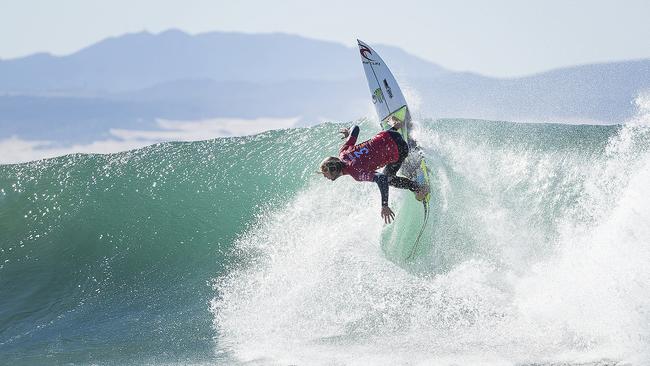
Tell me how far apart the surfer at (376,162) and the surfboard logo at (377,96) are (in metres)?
1.30

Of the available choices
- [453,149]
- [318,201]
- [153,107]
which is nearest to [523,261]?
[453,149]

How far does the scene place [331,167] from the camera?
6.08 meters

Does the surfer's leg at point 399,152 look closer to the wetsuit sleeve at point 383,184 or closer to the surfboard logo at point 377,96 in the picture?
the wetsuit sleeve at point 383,184

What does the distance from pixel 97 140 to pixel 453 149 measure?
9128cm

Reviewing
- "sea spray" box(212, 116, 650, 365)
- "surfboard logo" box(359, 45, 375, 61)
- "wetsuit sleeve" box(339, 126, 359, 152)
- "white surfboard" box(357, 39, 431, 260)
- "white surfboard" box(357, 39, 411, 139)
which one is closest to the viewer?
"sea spray" box(212, 116, 650, 365)

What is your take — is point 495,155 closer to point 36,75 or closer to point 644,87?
point 644,87

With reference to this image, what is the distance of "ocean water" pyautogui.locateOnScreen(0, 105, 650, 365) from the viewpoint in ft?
18.2

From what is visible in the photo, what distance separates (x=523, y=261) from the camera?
269 inches

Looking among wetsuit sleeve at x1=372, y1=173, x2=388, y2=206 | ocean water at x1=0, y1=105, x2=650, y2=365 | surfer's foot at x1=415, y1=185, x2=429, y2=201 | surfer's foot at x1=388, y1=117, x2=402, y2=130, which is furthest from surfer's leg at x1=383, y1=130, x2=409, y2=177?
ocean water at x1=0, y1=105, x2=650, y2=365

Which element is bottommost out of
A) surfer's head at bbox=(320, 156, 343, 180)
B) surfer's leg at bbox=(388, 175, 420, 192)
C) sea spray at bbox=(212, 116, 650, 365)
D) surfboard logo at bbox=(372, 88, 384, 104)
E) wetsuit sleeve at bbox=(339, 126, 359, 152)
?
sea spray at bbox=(212, 116, 650, 365)

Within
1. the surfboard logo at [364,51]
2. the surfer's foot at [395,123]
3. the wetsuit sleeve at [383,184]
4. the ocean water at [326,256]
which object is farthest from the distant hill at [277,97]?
the wetsuit sleeve at [383,184]

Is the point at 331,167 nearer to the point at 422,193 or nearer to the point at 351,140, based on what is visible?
the point at 351,140

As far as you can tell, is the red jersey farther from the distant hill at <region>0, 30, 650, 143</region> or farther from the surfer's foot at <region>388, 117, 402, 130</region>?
the distant hill at <region>0, 30, 650, 143</region>

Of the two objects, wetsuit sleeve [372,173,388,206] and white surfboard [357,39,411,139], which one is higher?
white surfboard [357,39,411,139]
